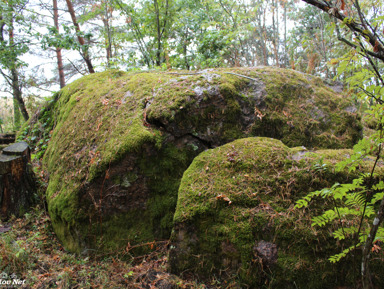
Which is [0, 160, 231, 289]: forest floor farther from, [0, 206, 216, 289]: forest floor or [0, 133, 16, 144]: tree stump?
[0, 133, 16, 144]: tree stump

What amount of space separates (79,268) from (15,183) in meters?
2.23

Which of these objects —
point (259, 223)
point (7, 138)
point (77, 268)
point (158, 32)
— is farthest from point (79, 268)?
point (7, 138)

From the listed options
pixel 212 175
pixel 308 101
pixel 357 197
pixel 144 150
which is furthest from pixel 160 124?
pixel 308 101

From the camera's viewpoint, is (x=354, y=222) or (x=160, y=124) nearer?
(x=354, y=222)

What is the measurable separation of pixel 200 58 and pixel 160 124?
4.91m

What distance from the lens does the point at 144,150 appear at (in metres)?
3.23

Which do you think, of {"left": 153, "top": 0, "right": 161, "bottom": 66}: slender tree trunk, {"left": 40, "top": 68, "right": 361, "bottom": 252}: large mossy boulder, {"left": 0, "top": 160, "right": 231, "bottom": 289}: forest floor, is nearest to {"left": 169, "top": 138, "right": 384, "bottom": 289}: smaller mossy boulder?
{"left": 0, "top": 160, "right": 231, "bottom": 289}: forest floor

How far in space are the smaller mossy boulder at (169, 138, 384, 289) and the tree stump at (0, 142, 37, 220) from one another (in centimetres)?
306

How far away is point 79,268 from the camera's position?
272 cm

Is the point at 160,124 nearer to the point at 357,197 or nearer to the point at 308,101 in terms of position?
the point at 357,197

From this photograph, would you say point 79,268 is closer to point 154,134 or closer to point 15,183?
point 154,134

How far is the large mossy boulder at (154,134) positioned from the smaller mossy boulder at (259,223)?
71 cm

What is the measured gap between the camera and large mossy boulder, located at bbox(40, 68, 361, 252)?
10.3ft

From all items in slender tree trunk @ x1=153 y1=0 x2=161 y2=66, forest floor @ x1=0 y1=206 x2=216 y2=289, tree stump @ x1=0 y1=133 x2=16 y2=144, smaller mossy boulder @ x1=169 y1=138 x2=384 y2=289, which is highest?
slender tree trunk @ x1=153 y1=0 x2=161 y2=66
